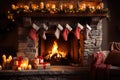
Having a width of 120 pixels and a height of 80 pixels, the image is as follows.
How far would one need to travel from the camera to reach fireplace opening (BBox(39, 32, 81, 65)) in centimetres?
575

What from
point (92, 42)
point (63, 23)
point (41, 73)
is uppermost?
point (63, 23)

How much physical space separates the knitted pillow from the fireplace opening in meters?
0.86

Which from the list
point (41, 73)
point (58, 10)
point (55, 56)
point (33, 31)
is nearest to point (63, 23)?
point (58, 10)

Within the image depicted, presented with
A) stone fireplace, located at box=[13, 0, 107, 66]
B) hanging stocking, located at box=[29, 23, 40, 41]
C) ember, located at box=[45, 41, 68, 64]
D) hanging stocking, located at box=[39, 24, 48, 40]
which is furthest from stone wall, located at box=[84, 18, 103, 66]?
hanging stocking, located at box=[29, 23, 40, 41]

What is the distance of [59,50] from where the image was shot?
5.82m

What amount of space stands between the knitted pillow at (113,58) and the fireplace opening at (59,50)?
86cm

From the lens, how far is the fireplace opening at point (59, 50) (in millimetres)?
5754

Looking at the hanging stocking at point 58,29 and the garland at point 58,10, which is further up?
the garland at point 58,10

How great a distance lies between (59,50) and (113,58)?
1.36m

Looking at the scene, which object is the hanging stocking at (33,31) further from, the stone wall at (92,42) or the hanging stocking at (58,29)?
the stone wall at (92,42)

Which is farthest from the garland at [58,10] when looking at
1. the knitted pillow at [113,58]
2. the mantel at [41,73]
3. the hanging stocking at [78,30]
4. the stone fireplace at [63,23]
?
the mantel at [41,73]

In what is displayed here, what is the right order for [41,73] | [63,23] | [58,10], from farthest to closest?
[63,23] → [58,10] → [41,73]

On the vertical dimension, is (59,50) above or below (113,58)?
above

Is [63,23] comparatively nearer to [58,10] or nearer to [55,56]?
[58,10]
